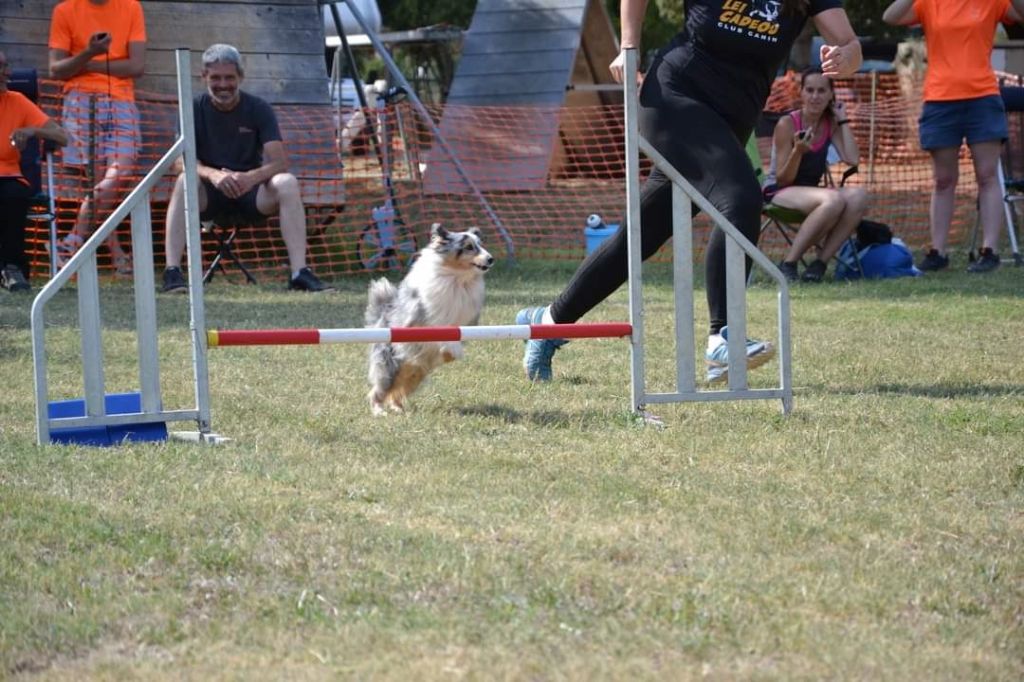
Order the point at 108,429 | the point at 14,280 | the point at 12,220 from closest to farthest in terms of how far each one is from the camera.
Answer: the point at 108,429 → the point at 14,280 → the point at 12,220

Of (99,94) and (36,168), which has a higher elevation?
(99,94)

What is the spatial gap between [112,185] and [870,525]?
24.5 feet

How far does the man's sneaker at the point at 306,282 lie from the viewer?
29.8 feet

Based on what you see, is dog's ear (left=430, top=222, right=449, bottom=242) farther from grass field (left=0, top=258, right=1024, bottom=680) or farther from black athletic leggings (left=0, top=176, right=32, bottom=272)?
black athletic leggings (left=0, top=176, right=32, bottom=272)

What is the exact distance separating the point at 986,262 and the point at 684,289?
560 centimetres

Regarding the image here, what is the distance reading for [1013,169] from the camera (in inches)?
520

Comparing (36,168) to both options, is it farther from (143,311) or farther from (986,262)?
(986,262)

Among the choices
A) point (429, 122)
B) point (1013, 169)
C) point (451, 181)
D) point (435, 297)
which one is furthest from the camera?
point (1013, 169)

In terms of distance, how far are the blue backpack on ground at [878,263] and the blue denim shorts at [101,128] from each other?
16.4 ft

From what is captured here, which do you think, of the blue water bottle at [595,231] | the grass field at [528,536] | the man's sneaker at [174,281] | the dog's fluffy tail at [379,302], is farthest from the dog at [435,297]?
the blue water bottle at [595,231]

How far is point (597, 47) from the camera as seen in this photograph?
15.8 meters

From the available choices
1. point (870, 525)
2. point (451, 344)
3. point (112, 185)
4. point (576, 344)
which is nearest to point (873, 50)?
point (112, 185)

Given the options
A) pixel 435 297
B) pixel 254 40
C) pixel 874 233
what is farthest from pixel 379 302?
pixel 254 40

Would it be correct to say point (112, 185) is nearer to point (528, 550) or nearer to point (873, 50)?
point (528, 550)
